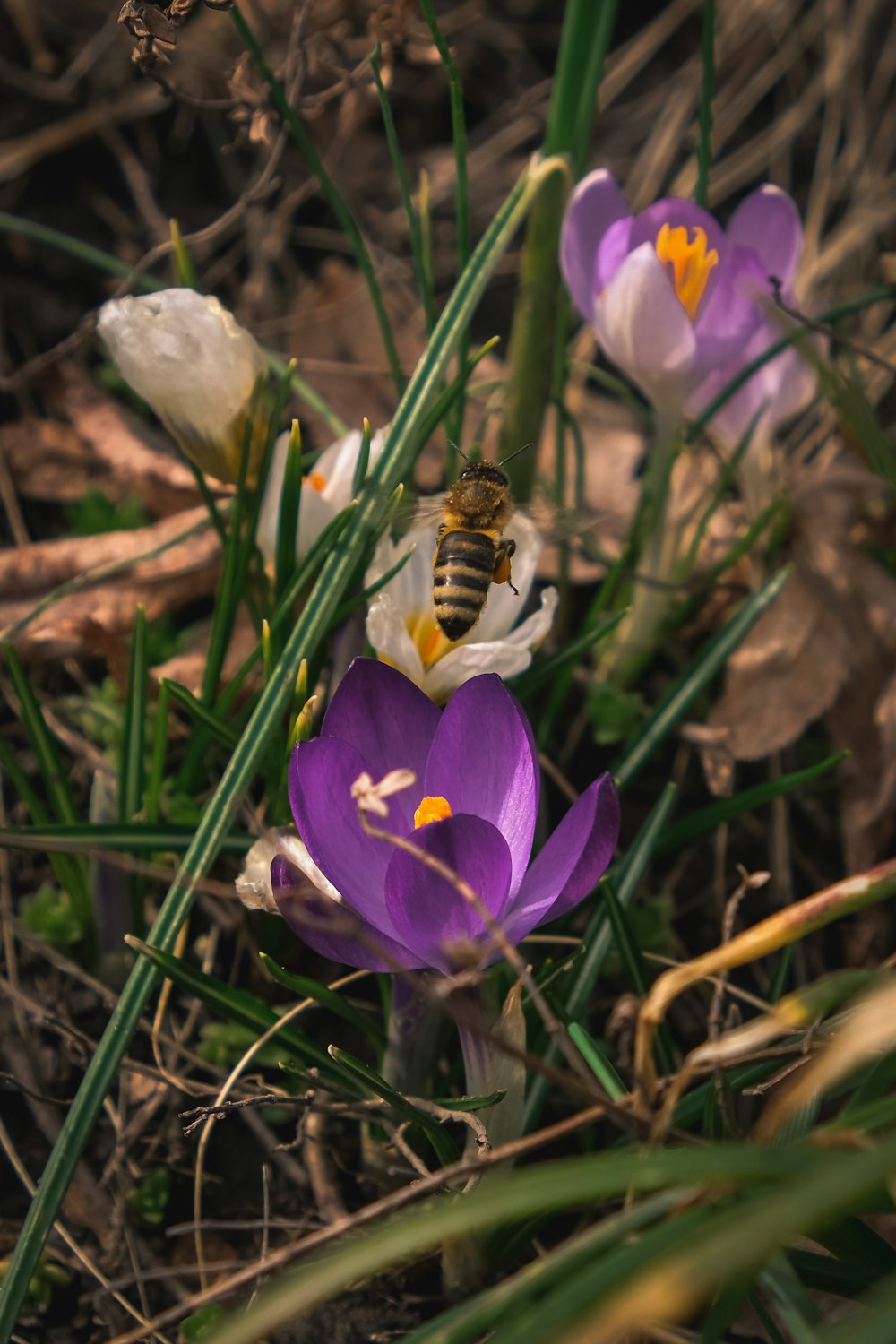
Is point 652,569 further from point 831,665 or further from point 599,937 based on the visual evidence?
point 599,937

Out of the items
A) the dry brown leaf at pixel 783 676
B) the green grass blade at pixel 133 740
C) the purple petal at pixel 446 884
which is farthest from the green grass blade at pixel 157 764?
the dry brown leaf at pixel 783 676

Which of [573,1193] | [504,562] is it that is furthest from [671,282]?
[573,1193]

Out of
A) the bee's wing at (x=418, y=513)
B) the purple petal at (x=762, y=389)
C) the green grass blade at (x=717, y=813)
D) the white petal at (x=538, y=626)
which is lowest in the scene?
the green grass blade at (x=717, y=813)

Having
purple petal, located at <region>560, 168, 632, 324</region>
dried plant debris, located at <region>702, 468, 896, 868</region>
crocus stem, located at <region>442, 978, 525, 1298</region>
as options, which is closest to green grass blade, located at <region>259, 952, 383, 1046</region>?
crocus stem, located at <region>442, 978, 525, 1298</region>

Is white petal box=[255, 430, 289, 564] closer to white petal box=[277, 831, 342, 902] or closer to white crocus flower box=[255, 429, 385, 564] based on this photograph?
white crocus flower box=[255, 429, 385, 564]

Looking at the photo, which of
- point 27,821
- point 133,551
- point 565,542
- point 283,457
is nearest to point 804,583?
→ point 565,542

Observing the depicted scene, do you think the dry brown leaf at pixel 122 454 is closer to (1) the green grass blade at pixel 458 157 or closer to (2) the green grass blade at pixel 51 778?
(1) the green grass blade at pixel 458 157
